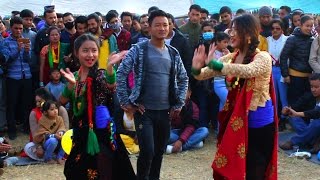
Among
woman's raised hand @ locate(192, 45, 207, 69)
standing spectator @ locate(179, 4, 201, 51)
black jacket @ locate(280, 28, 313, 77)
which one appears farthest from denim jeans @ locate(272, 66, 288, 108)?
woman's raised hand @ locate(192, 45, 207, 69)

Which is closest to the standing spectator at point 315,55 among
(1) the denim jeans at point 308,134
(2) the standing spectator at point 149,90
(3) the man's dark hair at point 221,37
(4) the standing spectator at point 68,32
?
(1) the denim jeans at point 308,134

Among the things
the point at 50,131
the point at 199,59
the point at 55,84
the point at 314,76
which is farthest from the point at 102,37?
the point at 199,59

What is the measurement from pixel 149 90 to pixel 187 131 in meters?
2.47

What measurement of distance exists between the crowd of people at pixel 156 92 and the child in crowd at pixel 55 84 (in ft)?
0.05

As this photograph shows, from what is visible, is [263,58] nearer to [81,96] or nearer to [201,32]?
[81,96]

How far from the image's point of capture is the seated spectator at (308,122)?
22.2 ft

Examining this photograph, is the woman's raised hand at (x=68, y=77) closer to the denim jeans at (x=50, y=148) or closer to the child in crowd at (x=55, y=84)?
the denim jeans at (x=50, y=148)

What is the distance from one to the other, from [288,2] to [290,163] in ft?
37.3

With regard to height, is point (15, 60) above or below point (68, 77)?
below

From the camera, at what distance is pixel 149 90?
4793 mm

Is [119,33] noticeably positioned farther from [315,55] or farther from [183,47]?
[315,55]

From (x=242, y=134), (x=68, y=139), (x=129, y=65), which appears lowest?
(x=68, y=139)

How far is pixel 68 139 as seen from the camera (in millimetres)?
5938

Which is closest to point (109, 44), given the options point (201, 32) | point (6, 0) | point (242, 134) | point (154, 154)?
point (201, 32)
